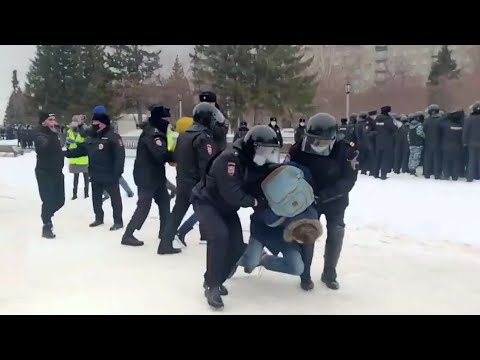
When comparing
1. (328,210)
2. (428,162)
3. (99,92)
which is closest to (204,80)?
(99,92)

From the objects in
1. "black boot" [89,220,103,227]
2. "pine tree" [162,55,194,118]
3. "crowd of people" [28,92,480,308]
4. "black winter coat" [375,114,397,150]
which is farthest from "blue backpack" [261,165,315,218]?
"pine tree" [162,55,194,118]

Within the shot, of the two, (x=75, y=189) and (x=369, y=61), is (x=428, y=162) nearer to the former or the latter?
(x=75, y=189)

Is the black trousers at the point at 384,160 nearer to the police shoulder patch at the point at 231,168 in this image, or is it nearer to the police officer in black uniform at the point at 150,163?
the police officer in black uniform at the point at 150,163

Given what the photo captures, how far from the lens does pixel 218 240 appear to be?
15.8 ft

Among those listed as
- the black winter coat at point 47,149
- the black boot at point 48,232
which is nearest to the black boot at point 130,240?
the black boot at point 48,232

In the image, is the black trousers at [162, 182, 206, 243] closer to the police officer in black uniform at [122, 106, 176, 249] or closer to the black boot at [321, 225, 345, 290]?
the police officer in black uniform at [122, 106, 176, 249]

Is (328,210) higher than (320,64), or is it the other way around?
(320,64)

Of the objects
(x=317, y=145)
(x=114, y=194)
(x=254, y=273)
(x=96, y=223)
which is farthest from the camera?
(x=96, y=223)

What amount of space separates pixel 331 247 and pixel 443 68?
4402 centimetres

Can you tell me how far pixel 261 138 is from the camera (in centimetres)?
473

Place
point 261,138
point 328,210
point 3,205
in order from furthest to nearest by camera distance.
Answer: point 3,205, point 328,210, point 261,138

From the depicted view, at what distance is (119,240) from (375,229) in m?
3.55

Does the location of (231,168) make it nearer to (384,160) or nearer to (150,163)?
(150,163)

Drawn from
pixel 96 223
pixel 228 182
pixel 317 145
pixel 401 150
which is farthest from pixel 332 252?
pixel 401 150
